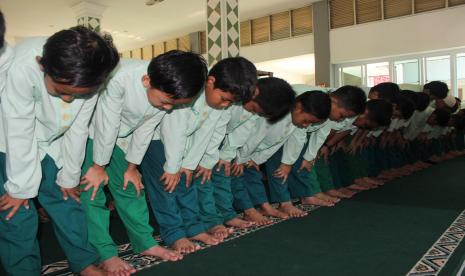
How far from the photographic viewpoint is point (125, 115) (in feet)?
5.82

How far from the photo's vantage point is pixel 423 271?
1.58 metres

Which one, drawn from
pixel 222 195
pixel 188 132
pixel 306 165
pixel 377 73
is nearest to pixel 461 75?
pixel 377 73

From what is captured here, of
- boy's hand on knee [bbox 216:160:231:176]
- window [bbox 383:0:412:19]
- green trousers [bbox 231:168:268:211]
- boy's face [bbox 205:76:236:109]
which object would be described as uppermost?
window [bbox 383:0:412:19]

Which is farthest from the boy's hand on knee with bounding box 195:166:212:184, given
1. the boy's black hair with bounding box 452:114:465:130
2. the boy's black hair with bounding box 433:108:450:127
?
the boy's black hair with bounding box 452:114:465:130

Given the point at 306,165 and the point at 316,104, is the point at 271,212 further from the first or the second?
the point at 316,104

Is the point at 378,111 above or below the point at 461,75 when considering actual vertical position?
below

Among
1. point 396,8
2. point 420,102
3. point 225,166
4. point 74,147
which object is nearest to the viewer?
point 74,147

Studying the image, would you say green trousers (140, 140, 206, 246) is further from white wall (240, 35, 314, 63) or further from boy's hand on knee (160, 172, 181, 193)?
white wall (240, 35, 314, 63)

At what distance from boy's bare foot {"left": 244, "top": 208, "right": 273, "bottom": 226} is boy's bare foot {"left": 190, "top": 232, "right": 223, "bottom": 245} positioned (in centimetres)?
38

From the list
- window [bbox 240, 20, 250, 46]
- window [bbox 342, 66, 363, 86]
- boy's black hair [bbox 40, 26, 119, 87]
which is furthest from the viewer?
window [bbox 240, 20, 250, 46]

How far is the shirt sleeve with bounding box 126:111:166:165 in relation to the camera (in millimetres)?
1787

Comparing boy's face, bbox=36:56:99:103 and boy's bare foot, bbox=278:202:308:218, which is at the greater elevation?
boy's face, bbox=36:56:99:103

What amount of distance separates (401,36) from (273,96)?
7.33 metres

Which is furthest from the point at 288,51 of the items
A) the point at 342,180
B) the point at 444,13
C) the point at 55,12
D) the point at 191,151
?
the point at 191,151
